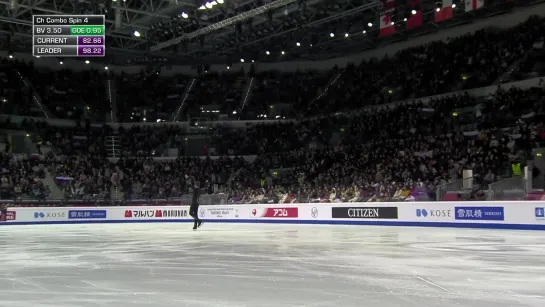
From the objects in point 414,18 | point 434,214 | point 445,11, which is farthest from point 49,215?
point 445,11

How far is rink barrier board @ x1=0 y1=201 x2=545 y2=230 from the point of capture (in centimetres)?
1569

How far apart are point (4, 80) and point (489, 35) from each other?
2805 cm

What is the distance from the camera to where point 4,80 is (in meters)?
33.4

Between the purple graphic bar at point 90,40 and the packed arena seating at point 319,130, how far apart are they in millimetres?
11002

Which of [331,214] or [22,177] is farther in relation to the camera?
[22,177]

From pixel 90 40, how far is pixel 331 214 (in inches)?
421

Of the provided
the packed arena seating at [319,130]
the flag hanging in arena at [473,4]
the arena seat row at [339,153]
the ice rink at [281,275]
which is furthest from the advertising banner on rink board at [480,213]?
the flag hanging in arena at [473,4]

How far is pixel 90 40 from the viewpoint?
17172 mm

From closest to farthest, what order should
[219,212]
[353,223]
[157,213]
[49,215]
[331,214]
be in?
[353,223] < [331,214] < [219,212] < [49,215] < [157,213]

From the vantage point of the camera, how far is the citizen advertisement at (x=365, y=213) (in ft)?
63.0

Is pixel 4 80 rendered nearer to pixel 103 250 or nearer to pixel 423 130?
pixel 423 130

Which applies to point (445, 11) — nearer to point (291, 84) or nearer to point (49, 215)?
point (291, 84)
